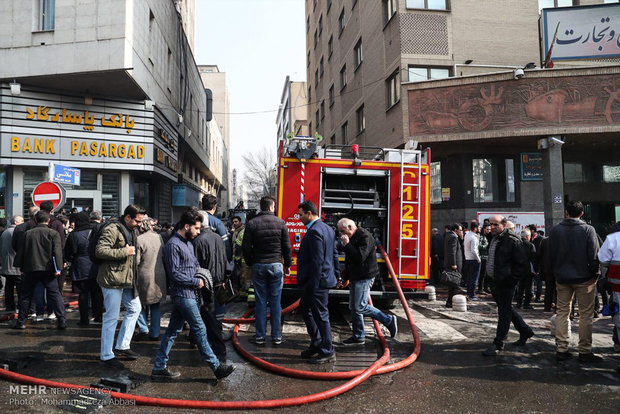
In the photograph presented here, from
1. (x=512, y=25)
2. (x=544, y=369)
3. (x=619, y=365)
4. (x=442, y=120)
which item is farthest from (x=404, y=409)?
(x=512, y=25)

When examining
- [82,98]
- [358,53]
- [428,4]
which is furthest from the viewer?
[358,53]

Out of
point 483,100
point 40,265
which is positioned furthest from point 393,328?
point 483,100

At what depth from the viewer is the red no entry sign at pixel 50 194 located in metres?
9.08

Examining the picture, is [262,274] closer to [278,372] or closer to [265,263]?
[265,263]

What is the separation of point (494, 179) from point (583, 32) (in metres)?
5.96

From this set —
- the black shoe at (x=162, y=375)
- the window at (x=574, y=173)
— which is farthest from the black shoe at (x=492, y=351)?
the window at (x=574, y=173)

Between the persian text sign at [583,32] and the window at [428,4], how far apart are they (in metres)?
3.43

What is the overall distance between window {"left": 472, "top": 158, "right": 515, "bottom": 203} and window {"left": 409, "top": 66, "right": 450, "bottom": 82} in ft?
11.1

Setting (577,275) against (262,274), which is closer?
(577,275)

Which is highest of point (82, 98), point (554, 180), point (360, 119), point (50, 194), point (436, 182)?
point (360, 119)

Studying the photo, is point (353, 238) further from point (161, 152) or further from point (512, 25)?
point (512, 25)

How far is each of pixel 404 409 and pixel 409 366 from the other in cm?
117

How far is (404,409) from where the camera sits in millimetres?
3770

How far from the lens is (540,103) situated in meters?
14.2
